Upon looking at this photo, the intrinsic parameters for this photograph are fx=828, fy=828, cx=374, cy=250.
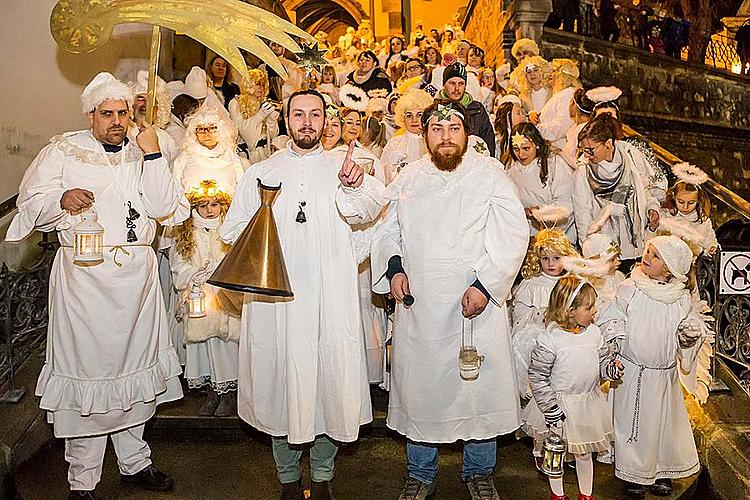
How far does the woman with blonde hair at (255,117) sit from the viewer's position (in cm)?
840

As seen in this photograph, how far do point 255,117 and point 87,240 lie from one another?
416cm

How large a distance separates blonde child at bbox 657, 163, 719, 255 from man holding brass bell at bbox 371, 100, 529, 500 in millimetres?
2137

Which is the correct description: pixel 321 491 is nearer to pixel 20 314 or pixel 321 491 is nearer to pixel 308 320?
pixel 308 320

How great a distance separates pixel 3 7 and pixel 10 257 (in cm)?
212

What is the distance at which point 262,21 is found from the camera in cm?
468

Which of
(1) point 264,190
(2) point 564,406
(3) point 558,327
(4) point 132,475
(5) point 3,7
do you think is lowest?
(4) point 132,475

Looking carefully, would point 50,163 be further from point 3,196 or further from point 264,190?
point 3,196

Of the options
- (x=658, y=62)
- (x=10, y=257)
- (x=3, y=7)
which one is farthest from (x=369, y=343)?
(x=658, y=62)

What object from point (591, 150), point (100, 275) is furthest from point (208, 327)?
point (591, 150)

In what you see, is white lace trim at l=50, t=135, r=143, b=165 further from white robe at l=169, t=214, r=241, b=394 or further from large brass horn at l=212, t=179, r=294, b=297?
white robe at l=169, t=214, r=241, b=394

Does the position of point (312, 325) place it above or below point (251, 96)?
below

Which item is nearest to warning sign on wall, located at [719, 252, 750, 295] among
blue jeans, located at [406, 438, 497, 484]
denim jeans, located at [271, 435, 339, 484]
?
blue jeans, located at [406, 438, 497, 484]

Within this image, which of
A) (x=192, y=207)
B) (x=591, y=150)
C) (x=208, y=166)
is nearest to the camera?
(x=192, y=207)

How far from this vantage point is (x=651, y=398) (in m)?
5.08
